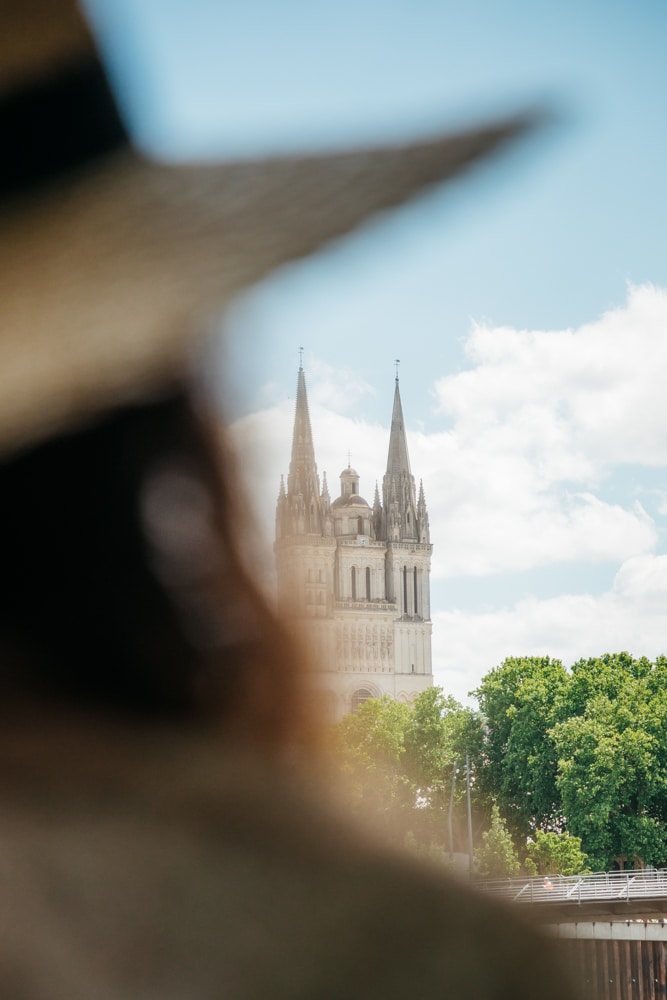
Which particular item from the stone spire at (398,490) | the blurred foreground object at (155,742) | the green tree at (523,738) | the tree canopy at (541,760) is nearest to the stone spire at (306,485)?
the stone spire at (398,490)

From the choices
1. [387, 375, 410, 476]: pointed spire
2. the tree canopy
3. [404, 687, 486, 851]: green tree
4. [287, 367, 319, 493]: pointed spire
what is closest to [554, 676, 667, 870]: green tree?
the tree canopy

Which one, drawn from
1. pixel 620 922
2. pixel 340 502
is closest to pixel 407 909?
pixel 620 922

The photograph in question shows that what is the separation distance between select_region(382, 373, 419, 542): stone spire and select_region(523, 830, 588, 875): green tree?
2875cm

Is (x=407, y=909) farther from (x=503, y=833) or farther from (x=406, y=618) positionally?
(x=406, y=618)

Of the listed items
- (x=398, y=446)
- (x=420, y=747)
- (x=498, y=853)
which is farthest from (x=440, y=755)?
(x=398, y=446)

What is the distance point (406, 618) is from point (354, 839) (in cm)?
5159

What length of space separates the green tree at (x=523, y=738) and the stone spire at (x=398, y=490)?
21.1 metres

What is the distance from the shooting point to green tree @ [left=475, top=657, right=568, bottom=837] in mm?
26719

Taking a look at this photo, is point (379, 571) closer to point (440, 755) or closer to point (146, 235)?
point (440, 755)

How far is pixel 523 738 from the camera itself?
2781 cm

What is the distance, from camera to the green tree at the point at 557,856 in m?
22.1

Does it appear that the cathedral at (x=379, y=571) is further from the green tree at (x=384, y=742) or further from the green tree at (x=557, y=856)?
the green tree at (x=557, y=856)

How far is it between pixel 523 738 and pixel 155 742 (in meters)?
28.1

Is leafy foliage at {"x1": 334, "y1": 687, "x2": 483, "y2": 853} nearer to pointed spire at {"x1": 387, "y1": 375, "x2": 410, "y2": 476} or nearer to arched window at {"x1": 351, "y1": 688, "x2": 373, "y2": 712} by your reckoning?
arched window at {"x1": 351, "y1": 688, "x2": 373, "y2": 712}
